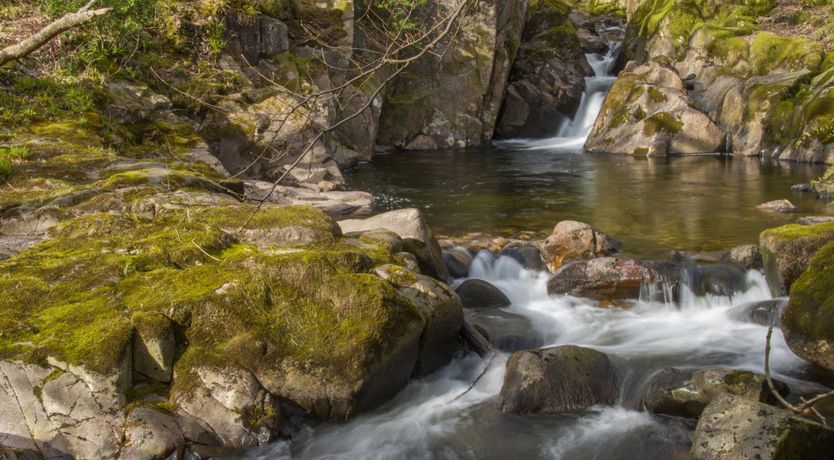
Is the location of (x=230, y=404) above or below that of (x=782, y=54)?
below

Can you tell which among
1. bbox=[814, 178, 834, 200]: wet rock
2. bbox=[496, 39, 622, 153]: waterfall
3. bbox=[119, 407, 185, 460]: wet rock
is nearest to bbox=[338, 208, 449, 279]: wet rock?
bbox=[119, 407, 185, 460]: wet rock

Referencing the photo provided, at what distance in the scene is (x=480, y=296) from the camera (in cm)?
881

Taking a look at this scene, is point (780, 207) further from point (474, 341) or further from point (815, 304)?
point (474, 341)

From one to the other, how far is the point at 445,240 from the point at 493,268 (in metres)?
1.65

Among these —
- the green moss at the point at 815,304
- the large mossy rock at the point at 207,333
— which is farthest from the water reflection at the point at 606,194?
the large mossy rock at the point at 207,333

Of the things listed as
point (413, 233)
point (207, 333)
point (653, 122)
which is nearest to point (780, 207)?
point (413, 233)

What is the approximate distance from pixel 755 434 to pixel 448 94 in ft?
75.3

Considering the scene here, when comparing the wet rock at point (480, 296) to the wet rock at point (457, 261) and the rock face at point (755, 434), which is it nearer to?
the wet rock at point (457, 261)

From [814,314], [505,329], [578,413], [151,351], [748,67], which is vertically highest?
[748,67]

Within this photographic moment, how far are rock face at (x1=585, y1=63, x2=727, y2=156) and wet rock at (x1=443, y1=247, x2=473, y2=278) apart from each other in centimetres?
1464

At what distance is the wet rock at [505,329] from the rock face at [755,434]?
272 cm

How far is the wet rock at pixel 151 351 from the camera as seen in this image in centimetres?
515

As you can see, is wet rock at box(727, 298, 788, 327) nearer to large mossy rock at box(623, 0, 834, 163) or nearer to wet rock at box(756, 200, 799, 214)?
wet rock at box(756, 200, 799, 214)

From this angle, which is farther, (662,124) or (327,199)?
(662,124)
